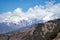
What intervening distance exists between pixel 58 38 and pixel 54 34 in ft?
15.7

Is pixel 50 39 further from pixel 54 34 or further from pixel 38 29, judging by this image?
pixel 38 29

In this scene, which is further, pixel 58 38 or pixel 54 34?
pixel 54 34

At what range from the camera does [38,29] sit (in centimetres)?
19862

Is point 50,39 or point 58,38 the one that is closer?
point 58,38

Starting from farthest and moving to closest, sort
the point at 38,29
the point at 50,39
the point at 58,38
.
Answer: the point at 38,29 < the point at 50,39 < the point at 58,38

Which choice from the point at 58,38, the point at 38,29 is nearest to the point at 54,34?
the point at 58,38

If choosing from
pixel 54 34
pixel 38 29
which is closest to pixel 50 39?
pixel 54 34

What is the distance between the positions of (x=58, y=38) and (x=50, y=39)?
4.08 m

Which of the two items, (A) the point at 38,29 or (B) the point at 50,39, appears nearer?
(B) the point at 50,39

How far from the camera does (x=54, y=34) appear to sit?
4403cm

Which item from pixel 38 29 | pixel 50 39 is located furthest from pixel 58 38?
pixel 38 29

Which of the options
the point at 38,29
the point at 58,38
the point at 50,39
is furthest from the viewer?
the point at 38,29

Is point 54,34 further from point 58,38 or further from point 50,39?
point 58,38

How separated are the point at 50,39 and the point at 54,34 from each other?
1.62m
